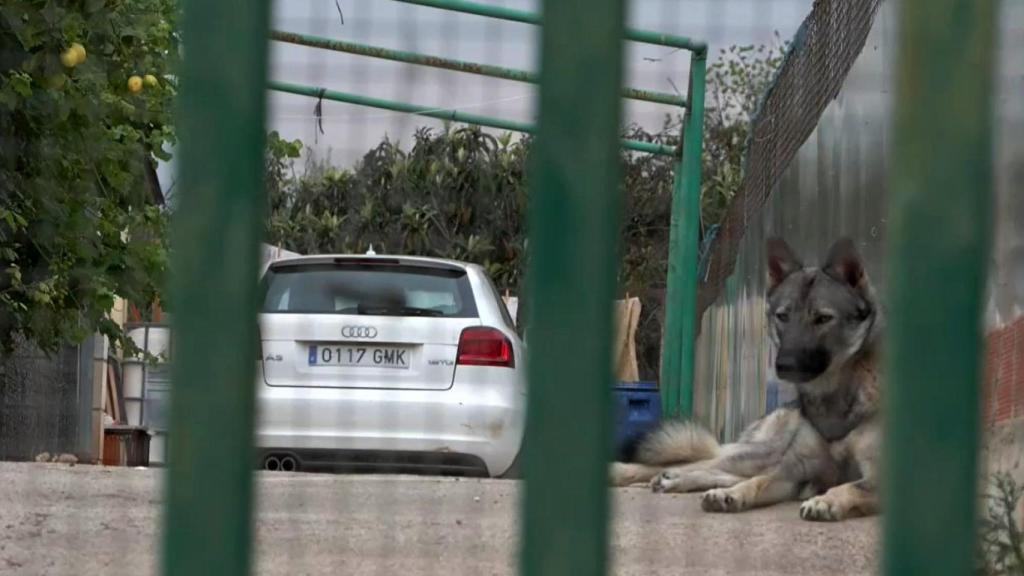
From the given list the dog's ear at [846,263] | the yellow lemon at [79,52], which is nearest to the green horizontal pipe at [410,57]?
the dog's ear at [846,263]

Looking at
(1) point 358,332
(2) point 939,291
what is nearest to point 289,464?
(1) point 358,332

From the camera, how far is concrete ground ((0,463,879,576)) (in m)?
4.88

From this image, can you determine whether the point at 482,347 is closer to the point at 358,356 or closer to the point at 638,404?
the point at 358,356

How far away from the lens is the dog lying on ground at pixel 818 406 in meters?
5.64

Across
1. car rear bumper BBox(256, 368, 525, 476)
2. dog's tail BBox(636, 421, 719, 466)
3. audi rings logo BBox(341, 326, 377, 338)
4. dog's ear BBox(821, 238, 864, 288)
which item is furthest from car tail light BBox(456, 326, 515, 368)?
dog's ear BBox(821, 238, 864, 288)

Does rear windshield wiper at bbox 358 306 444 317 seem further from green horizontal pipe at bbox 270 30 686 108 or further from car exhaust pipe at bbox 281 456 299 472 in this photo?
green horizontal pipe at bbox 270 30 686 108

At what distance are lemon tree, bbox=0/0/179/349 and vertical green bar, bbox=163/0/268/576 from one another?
18.5 feet

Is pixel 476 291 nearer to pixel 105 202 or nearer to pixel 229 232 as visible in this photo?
pixel 105 202

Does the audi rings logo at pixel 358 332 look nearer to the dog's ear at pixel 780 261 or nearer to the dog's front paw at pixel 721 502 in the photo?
the dog's ear at pixel 780 261

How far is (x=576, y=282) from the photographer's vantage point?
1.37 metres

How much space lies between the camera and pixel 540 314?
4.53ft

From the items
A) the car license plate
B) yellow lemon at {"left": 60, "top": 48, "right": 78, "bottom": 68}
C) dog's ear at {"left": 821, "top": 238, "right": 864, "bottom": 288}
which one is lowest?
the car license plate

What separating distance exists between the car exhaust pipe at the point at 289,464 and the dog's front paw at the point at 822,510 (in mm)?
3131

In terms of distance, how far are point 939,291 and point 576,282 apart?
0.30 metres
